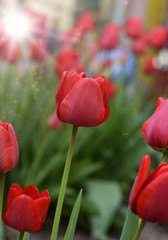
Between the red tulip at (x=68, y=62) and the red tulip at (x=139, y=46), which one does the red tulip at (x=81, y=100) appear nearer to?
the red tulip at (x=68, y=62)

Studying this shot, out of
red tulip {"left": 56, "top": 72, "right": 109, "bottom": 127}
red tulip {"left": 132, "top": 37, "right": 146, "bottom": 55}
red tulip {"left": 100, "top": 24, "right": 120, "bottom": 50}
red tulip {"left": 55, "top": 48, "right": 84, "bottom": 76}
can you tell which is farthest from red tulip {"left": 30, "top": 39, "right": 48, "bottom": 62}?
red tulip {"left": 56, "top": 72, "right": 109, "bottom": 127}

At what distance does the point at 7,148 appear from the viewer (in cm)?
51

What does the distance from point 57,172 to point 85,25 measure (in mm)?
1034

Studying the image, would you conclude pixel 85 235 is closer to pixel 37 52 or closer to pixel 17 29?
pixel 37 52

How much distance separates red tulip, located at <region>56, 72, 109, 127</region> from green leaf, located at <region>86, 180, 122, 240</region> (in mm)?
1204

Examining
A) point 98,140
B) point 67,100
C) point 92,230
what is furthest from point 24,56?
point 67,100

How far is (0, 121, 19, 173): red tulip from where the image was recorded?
1.67 feet

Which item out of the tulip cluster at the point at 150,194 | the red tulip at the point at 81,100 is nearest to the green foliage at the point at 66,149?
the red tulip at the point at 81,100

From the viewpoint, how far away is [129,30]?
8.70ft

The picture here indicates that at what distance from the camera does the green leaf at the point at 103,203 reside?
1.72 metres

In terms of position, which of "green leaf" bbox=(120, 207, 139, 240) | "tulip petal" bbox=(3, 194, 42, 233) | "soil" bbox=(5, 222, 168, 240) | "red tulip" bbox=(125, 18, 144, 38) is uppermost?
"red tulip" bbox=(125, 18, 144, 38)

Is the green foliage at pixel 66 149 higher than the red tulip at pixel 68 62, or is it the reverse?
the red tulip at pixel 68 62

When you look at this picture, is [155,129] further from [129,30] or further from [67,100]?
[129,30]

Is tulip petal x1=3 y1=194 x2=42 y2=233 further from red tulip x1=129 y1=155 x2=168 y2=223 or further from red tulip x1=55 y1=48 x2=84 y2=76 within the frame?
red tulip x1=55 y1=48 x2=84 y2=76
